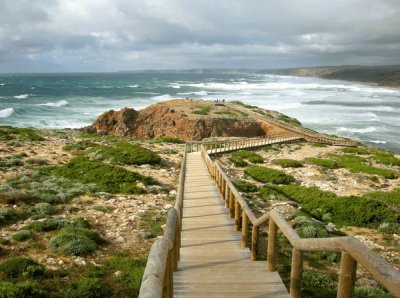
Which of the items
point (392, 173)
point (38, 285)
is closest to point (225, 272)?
point (38, 285)

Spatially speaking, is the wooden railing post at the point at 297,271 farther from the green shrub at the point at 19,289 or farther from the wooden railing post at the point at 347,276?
the green shrub at the point at 19,289

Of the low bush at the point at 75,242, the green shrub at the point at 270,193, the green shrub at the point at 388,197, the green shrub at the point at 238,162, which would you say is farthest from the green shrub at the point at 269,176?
the low bush at the point at 75,242

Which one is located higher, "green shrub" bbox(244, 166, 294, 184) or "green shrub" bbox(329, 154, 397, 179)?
"green shrub" bbox(244, 166, 294, 184)

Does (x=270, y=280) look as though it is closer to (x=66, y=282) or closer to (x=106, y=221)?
(x=66, y=282)

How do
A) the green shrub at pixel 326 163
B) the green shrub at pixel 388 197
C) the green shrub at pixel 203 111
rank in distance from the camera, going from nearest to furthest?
the green shrub at pixel 388 197
the green shrub at pixel 326 163
the green shrub at pixel 203 111

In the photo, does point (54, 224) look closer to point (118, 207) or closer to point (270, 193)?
point (118, 207)

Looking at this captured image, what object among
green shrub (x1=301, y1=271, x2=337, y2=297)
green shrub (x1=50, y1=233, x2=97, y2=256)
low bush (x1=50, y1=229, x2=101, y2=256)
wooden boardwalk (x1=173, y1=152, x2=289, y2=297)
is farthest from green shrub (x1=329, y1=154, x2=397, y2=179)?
green shrub (x1=50, y1=233, x2=97, y2=256)

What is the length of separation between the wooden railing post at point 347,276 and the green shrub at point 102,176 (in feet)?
39.3

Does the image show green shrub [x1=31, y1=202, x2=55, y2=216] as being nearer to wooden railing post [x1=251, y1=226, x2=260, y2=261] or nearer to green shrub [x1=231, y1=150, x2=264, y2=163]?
wooden railing post [x1=251, y1=226, x2=260, y2=261]

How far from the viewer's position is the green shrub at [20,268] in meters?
7.44

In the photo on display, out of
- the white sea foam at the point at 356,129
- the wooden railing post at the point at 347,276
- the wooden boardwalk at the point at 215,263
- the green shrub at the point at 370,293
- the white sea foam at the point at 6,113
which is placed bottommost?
the white sea foam at the point at 356,129

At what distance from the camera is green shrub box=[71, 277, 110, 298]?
22.4 feet

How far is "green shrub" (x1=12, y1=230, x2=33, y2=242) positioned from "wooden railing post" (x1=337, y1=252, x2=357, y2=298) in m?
8.39

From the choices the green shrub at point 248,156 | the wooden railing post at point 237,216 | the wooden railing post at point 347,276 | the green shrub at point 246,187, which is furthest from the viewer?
the green shrub at point 248,156
